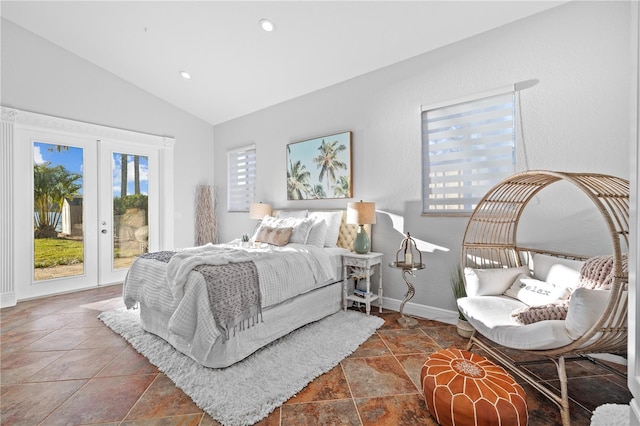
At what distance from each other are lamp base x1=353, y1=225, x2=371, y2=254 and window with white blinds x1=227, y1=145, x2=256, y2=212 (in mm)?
2444

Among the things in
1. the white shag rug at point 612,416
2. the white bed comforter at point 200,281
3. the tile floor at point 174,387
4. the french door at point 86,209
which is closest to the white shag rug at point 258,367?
the tile floor at point 174,387

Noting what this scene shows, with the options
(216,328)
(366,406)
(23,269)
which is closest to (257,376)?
(216,328)

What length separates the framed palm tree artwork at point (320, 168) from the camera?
3781mm

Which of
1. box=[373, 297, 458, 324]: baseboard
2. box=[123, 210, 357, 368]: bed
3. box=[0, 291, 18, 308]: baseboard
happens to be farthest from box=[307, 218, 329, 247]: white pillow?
box=[0, 291, 18, 308]: baseboard

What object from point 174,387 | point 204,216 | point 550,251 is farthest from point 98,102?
point 550,251

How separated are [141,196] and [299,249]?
11.1 feet

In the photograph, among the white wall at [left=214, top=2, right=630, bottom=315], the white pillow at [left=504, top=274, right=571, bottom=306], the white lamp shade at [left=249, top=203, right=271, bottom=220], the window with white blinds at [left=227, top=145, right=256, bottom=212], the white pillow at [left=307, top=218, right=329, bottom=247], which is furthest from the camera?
the window with white blinds at [left=227, top=145, right=256, bottom=212]

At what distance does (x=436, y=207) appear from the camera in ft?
10.3

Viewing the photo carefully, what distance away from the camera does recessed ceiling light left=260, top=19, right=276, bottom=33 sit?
304cm

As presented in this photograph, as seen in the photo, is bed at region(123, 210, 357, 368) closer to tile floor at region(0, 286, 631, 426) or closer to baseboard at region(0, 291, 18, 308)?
tile floor at region(0, 286, 631, 426)

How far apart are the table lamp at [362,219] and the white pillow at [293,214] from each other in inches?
36.2

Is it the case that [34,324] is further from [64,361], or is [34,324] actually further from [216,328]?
[216,328]

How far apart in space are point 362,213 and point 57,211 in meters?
4.20

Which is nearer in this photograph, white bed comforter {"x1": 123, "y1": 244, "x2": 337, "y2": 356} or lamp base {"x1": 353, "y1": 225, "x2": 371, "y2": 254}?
white bed comforter {"x1": 123, "y1": 244, "x2": 337, "y2": 356}
